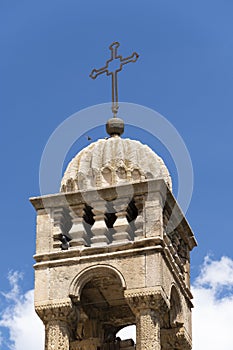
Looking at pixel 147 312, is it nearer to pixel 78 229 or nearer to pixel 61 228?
pixel 78 229

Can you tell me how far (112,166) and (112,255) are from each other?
2597 mm

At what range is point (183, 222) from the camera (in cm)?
3866

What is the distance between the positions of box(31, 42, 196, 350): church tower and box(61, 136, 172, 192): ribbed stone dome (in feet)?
0.08

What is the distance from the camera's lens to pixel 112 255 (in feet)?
119

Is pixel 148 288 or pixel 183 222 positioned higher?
pixel 183 222

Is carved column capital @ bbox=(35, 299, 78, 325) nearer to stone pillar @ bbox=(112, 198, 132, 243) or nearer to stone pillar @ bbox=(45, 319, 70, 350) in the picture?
stone pillar @ bbox=(45, 319, 70, 350)

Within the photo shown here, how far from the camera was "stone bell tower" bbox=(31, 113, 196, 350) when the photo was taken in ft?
118

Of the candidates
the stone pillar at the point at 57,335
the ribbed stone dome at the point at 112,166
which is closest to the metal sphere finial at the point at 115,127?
the ribbed stone dome at the point at 112,166

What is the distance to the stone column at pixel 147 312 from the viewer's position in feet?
116

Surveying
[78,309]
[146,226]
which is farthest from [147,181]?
[78,309]

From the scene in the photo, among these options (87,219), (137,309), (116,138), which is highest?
(116,138)

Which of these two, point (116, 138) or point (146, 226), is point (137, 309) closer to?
point (146, 226)

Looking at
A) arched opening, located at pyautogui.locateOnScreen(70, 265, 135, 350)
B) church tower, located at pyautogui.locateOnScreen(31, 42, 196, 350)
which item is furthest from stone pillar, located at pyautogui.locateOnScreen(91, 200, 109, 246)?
arched opening, located at pyautogui.locateOnScreen(70, 265, 135, 350)

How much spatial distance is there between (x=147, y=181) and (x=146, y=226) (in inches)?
44.7
